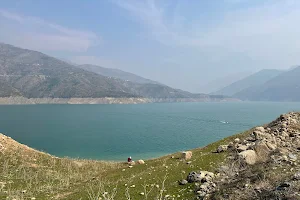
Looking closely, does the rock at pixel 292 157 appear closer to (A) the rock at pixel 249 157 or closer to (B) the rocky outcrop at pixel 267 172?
(B) the rocky outcrop at pixel 267 172

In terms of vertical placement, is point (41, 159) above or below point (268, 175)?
below

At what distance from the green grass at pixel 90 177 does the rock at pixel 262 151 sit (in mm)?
3923

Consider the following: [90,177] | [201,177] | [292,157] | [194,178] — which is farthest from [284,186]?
[90,177]

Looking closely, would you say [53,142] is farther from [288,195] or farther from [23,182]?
[288,195]

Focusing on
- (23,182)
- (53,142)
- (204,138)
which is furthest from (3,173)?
(204,138)

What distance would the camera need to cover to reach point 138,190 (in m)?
23.6

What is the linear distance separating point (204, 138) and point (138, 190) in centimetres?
11142

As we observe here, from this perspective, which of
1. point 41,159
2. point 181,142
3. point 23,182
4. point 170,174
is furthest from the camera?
point 181,142

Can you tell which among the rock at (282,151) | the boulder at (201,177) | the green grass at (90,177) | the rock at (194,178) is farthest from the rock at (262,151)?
the rock at (194,178)

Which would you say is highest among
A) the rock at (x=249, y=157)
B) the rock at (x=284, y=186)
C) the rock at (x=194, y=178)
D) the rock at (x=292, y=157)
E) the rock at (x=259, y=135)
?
the rock at (x=259, y=135)

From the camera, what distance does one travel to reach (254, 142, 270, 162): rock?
22.4m

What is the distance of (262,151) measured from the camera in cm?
2322

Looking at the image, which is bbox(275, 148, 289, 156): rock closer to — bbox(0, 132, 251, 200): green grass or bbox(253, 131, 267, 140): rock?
bbox(0, 132, 251, 200): green grass

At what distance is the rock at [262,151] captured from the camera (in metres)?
22.4
